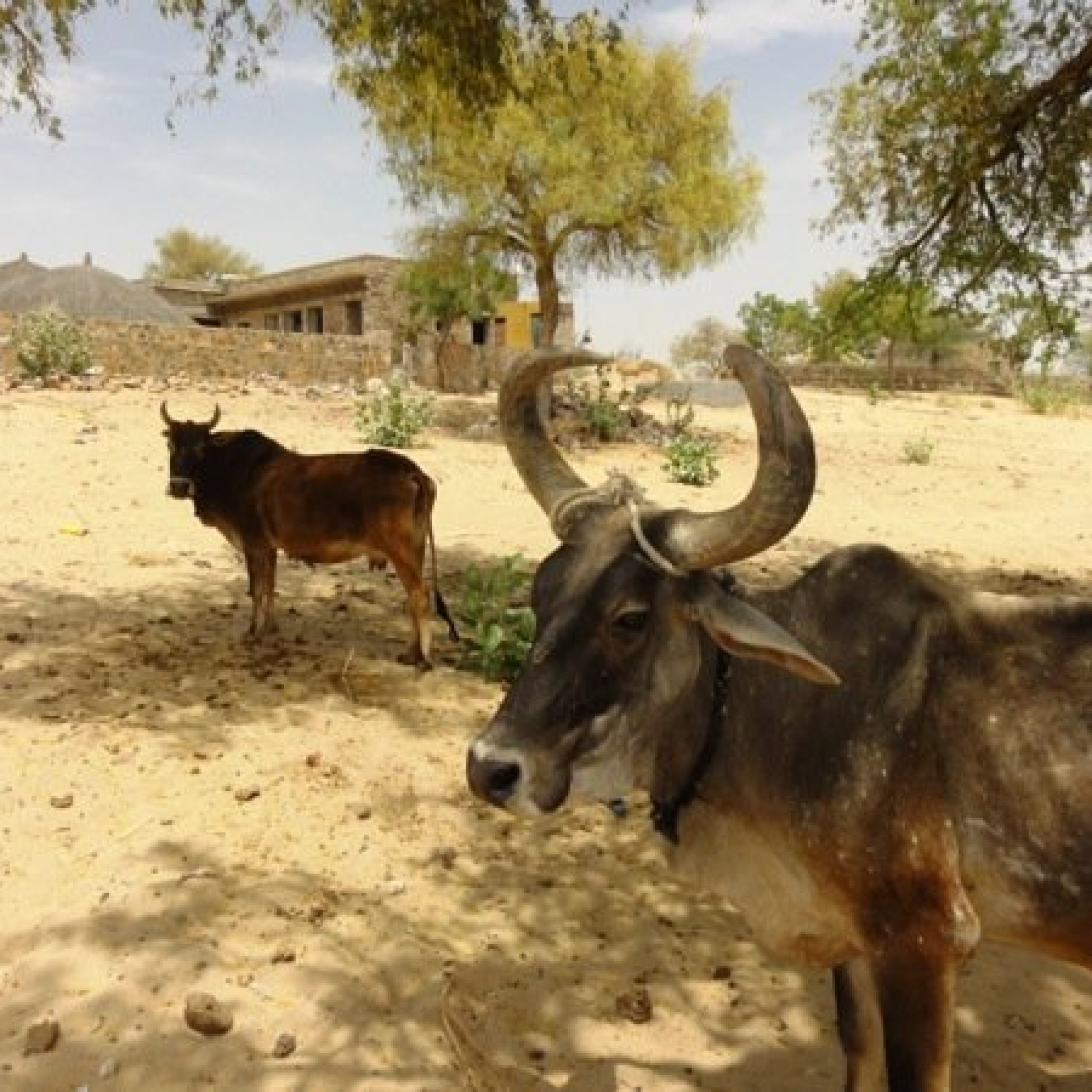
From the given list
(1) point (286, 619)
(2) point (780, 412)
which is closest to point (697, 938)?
(2) point (780, 412)

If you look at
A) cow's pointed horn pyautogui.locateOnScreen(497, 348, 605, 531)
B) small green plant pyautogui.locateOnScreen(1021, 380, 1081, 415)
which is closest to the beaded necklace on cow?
cow's pointed horn pyautogui.locateOnScreen(497, 348, 605, 531)

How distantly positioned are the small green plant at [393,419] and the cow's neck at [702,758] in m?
15.7

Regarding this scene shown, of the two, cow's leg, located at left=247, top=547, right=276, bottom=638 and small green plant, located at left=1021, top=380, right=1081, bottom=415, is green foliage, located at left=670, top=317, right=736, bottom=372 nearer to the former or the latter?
small green plant, located at left=1021, top=380, right=1081, bottom=415

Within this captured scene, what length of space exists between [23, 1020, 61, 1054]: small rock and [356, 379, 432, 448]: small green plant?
1516 cm

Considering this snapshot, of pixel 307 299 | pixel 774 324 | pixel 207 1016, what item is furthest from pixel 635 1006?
pixel 774 324

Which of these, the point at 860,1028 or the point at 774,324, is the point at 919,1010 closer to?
the point at 860,1028

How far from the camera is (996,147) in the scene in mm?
9633

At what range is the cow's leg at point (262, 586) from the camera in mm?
8125

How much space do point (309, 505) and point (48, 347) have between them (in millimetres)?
15677

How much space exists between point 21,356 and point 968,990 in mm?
20893

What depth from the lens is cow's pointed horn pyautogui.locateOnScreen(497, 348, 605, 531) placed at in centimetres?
356

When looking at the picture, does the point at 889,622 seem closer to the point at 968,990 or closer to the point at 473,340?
the point at 968,990

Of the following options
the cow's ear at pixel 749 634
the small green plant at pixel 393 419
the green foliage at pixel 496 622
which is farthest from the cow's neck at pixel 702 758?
the small green plant at pixel 393 419

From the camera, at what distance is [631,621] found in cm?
313
